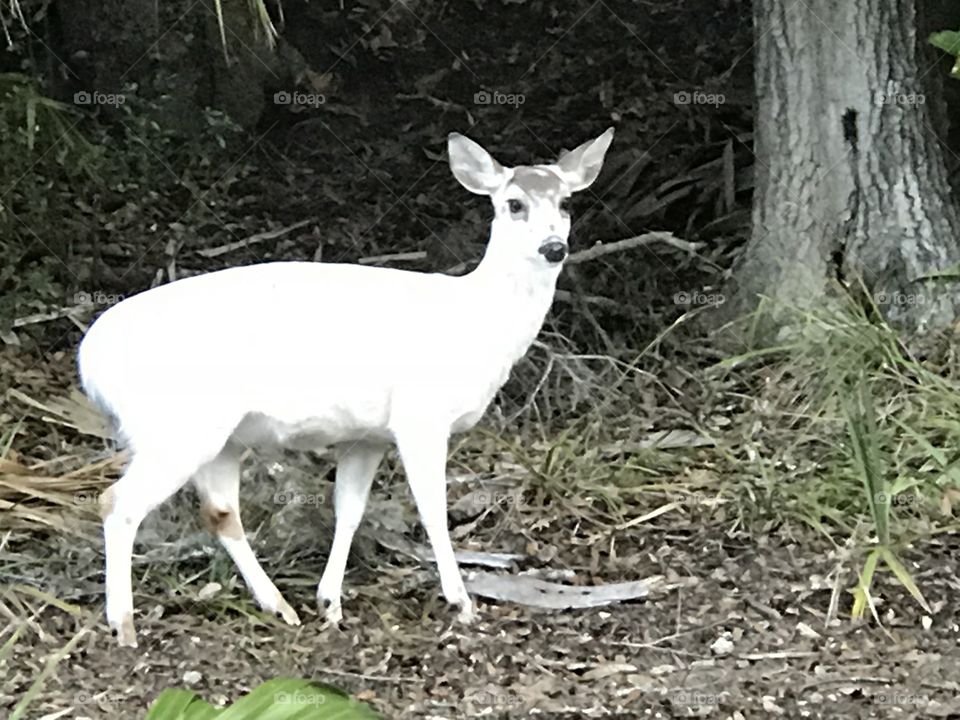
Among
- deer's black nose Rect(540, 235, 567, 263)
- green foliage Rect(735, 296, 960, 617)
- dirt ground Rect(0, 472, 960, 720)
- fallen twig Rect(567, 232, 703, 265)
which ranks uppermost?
deer's black nose Rect(540, 235, 567, 263)

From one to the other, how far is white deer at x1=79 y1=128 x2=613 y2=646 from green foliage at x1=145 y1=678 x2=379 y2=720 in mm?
991

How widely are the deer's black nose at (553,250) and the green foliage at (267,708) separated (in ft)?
4.39

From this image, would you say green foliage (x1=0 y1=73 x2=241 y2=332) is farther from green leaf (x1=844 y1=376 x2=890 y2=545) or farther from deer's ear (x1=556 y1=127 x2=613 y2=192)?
green leaf (x1=844 y1=376 x2=890 y2=545)

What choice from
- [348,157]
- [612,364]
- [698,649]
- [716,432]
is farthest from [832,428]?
[348,157]

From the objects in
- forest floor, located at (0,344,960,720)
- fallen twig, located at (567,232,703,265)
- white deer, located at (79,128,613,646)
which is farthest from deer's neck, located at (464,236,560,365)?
fallen twig, located at (567,232,703,265)

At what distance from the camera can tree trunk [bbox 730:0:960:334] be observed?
5.07 meters

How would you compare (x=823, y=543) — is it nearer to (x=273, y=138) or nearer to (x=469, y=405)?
(x=469, y=405)

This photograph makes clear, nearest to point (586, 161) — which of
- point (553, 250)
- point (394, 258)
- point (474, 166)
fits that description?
point (474, 166)

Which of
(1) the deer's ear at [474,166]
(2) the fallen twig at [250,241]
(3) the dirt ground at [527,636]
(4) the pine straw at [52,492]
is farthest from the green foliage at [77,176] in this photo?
(1) the deer's ear at [474,166]

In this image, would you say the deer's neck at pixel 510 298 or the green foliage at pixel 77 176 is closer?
the deer's neck at pixel 510 298

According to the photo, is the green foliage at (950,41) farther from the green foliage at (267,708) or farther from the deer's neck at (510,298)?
the green foliage at (267,708)

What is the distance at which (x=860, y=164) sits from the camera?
512 centimetres

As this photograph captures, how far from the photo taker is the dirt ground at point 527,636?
10.3 feet

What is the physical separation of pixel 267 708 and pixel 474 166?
1.73 meters
